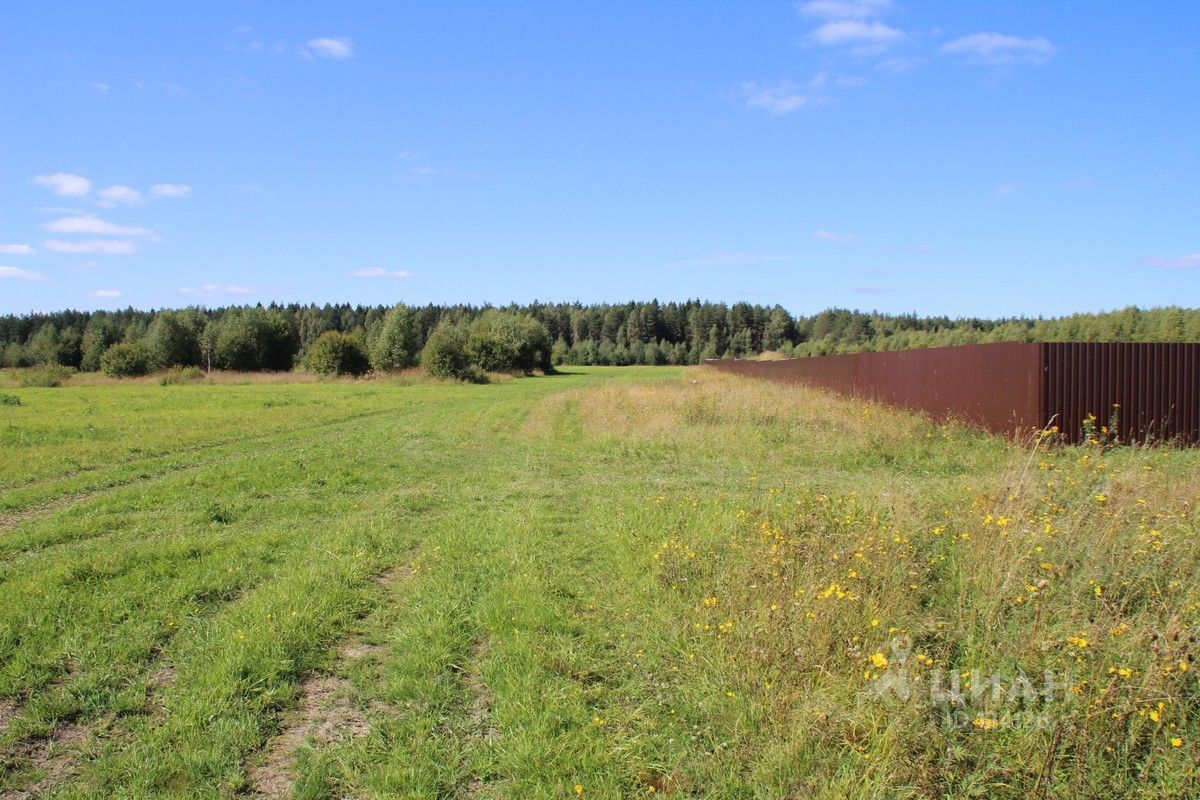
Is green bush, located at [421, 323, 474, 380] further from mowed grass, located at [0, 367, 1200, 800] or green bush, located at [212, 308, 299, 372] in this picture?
mowed grass, located at [0, 367, 1200, 800]

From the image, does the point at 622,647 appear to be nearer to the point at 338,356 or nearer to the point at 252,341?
the point at 338,356

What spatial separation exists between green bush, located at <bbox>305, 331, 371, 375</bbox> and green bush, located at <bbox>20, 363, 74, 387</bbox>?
15.2 meters

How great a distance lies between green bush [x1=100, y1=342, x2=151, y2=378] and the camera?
179 feet

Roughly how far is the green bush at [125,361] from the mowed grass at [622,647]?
53437mm

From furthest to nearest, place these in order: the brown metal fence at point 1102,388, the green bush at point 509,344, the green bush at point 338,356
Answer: the green bush at point 509,344
the green bush at point 338,356
the brown metal fence at point 1102,388

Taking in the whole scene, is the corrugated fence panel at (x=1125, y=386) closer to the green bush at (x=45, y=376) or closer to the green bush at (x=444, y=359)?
the green bush at (x=444, y=359)

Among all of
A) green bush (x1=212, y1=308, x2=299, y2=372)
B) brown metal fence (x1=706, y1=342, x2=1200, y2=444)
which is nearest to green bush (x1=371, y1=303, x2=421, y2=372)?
green bush (x1=212, y1=308, x2=299, y2=372)

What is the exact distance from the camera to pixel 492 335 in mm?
69438

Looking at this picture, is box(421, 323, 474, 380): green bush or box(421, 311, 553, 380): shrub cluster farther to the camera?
box(421, 311, 553, 380): shrub cluster

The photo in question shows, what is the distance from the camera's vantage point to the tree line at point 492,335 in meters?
44.8

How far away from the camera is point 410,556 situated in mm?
7625

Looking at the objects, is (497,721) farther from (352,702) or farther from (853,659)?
(853,659)
